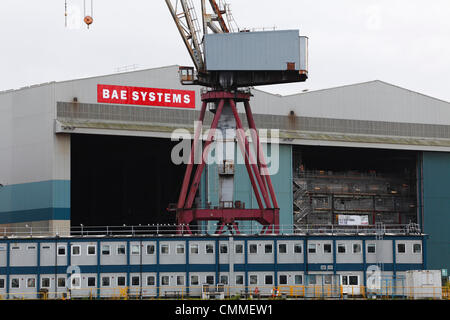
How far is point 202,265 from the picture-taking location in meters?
78.9

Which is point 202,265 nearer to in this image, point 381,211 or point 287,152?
point 287,152

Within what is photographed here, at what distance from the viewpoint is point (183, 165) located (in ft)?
402

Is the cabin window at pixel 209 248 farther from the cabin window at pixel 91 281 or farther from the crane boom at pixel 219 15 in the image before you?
the crane boom at pixel 219 15

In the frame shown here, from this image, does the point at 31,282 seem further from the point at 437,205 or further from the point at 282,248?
the point at 437,205

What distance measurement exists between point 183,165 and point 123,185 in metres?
18.7

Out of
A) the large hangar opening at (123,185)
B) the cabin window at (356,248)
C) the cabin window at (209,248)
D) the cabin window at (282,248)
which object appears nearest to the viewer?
the cabin window at (209,248)

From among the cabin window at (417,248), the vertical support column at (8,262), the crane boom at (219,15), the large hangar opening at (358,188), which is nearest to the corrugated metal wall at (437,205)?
the large hangar opening at (358,188)

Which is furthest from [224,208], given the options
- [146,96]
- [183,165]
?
[183,165]

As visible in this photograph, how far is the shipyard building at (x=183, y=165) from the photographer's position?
10675 cm

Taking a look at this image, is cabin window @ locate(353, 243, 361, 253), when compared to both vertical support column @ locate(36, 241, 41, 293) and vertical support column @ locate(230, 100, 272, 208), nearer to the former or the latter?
vertical support column @ locate(230, 100, 272, 208)

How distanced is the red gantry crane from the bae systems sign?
444 inches

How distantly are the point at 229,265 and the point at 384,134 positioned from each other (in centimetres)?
5051

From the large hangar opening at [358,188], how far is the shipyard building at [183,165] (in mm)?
178
